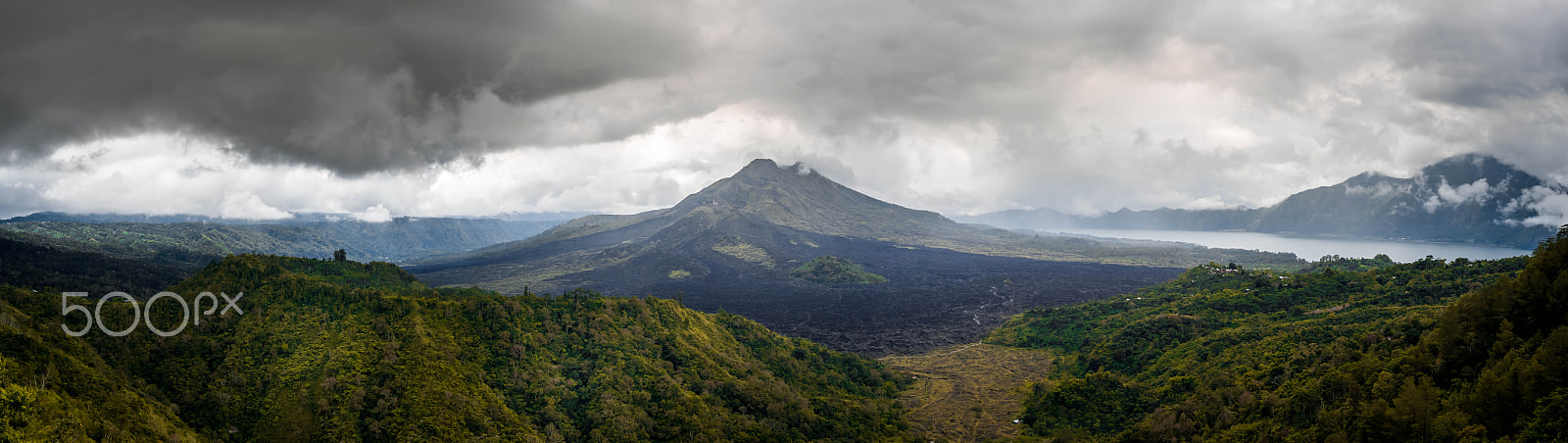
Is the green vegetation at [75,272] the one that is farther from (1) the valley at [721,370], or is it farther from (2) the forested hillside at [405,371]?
(2) the forested hillside at [405,371]

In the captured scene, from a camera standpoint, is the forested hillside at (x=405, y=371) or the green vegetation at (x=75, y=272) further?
the green vegetation at (x=75, y=272)

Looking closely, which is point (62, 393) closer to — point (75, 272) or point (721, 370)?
point (721, 370)

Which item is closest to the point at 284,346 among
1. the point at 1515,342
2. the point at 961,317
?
the point at 1515,342

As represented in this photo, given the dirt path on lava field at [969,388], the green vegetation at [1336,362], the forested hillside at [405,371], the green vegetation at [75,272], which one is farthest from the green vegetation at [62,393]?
the green vegetation at [75,272]

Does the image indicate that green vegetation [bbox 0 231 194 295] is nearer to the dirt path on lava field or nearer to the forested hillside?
the forested hillside

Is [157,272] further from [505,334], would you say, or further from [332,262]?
[505,334]

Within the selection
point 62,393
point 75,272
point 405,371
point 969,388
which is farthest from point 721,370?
point 75,272
